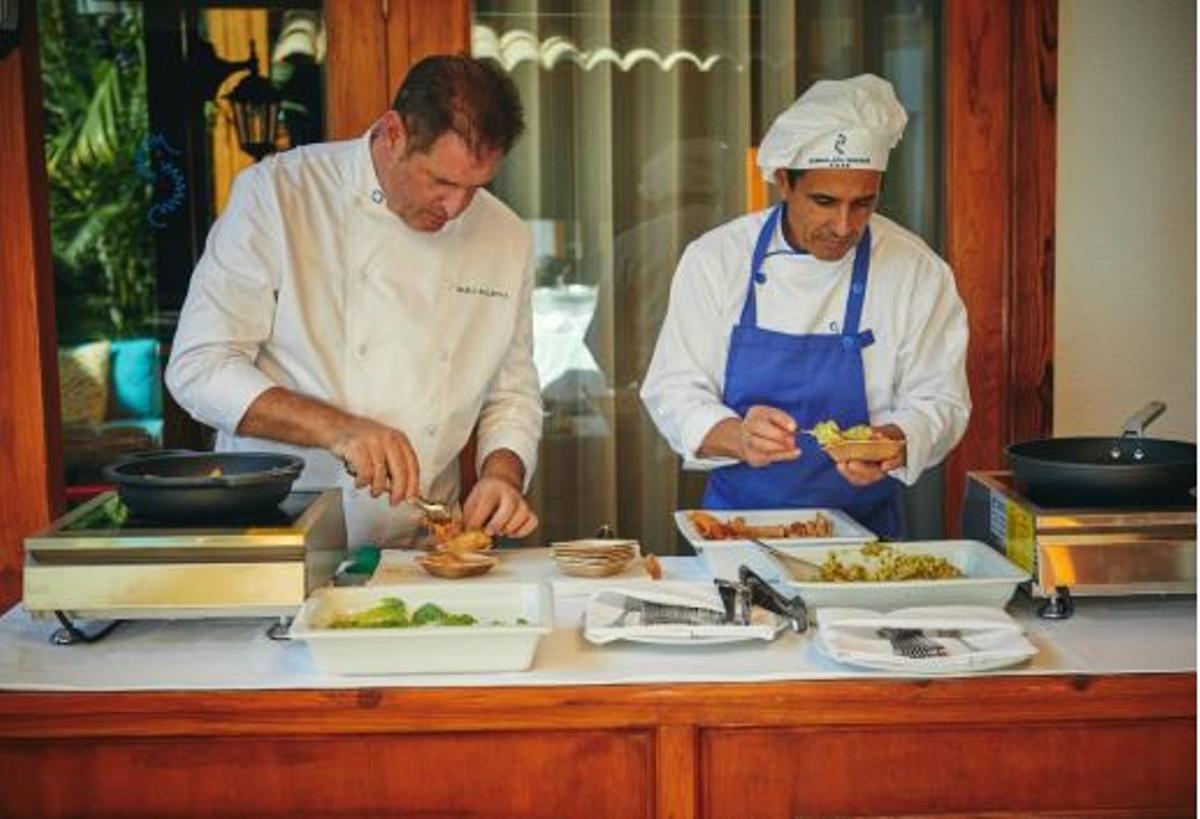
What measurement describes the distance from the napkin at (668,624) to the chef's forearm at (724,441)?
66cm

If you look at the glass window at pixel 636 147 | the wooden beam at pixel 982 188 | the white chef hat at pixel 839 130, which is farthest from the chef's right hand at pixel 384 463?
the wooden beam at pixel 982 188

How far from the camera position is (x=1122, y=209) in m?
3.84

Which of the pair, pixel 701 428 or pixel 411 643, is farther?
pixel 701 428

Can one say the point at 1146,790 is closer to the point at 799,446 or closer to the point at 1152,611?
the point at 1152,611

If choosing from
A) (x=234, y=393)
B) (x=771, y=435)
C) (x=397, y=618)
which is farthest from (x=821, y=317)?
(x=397, y=618)

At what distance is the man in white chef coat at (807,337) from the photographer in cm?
330

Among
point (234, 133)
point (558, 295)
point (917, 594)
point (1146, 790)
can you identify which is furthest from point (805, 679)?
point (234, 133)

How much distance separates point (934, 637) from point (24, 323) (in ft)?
7.70

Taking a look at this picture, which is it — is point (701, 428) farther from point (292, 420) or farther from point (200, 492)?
point (200, 492)

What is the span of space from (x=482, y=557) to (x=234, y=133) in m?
1.82

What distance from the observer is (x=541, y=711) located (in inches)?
81.4

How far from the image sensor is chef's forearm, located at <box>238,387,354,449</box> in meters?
2.71

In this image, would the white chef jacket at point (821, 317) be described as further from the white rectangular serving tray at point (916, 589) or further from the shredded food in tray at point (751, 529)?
the white rectangular serving tray at point (916, 589)

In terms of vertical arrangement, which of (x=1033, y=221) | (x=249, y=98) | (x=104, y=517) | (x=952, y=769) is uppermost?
(x=249, y=98)
